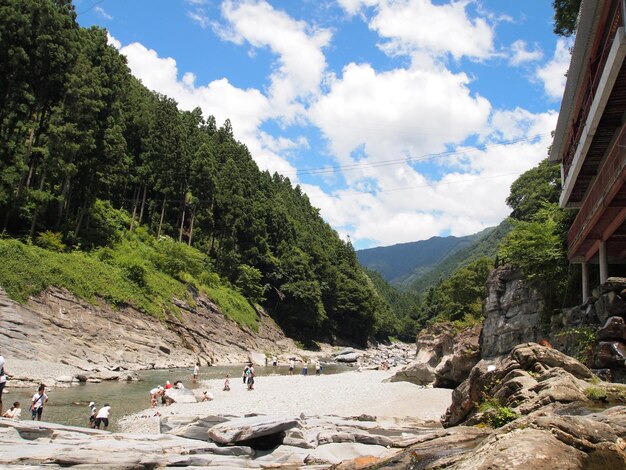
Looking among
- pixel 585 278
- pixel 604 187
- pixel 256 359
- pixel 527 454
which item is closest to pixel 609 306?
pixel 604 187

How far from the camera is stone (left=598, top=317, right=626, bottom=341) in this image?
1631 centimetres

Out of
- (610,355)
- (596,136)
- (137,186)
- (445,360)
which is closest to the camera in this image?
(610,355)

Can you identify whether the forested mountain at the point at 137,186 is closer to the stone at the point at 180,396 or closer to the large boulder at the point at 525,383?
the stone at the point at 180,396

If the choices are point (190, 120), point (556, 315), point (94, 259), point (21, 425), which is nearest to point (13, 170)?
point (94, 259)

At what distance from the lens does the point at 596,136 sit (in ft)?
60.9

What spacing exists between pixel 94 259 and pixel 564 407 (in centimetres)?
4396

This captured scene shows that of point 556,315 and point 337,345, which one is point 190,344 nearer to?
point 556,315

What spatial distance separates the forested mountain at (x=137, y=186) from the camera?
42.2 meters

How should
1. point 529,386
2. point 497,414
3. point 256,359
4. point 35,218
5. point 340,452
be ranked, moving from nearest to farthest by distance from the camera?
1. point 497,414
2. point 529,386
3. point 340,452
4. point 35,218
5. point 256,359

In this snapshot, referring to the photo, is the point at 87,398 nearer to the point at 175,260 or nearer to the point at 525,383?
the point at 525,383

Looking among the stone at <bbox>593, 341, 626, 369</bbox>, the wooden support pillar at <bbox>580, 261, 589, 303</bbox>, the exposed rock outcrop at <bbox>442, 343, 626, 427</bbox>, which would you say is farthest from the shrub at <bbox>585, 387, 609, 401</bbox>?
the wooden support pillar at <bbox>580, 261, 589, 303</bbox>

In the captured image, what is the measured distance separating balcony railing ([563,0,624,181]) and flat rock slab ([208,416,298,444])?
48.9 feet

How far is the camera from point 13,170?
4141 cm

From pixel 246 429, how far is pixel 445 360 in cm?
1738
